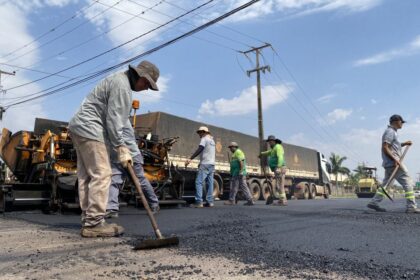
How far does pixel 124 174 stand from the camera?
5770mm

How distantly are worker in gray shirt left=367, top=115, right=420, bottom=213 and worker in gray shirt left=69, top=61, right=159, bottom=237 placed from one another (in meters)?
5.19

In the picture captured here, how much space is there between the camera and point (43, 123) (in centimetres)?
859

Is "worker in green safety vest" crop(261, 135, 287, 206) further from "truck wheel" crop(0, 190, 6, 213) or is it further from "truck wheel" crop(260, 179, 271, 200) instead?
"truck wheel" crop(260, 179, 271, 200)

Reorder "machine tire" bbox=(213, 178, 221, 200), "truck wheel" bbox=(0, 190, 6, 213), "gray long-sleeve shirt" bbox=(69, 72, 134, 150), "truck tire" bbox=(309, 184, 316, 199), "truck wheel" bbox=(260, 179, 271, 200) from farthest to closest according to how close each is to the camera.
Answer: "truck tire" bbox=(309, 184, 316, 199), "truck wheel" bbox=(260, 179, 271, 200), "machine tire" bbox=(213, 178, 221, 200), "truck wheel" bbox=(0, 190, 6, 213), "gray long-sleeve shirt" bbox=(69, 72, 134, 150)

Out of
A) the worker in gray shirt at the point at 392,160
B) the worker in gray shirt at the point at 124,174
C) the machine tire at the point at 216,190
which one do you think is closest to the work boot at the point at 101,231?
the worker in gray shirt at the point at 124,174

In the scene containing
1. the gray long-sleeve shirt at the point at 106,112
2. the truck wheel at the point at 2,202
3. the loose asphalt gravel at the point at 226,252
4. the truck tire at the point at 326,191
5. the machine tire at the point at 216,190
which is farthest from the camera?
the truck tire at the point at 326,191

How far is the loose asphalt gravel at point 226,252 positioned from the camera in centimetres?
263

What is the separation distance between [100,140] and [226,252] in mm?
1865

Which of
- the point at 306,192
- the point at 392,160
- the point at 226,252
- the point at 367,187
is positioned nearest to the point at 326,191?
the point at 306,192

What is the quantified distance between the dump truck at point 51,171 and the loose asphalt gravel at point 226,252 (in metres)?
1.65

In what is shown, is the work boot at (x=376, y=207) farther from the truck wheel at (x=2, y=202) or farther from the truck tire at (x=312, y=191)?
the truck tire at (x=312, y=191)

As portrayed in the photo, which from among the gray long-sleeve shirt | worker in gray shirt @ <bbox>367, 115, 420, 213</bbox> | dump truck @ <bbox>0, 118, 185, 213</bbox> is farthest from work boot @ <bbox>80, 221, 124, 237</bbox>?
worker in gray shirt @ <bbox>367, 115, 420, 213</bbox>

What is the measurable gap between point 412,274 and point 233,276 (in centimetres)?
119

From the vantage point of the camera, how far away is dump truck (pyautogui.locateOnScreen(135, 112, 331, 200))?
11.3 meters
